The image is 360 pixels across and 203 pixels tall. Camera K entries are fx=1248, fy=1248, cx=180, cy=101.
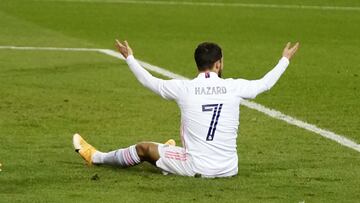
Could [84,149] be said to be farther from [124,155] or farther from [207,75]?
[207,75]

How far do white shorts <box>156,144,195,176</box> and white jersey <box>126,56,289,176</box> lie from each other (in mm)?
54

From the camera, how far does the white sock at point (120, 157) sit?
11.5 meters

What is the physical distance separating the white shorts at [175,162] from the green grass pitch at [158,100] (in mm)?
163

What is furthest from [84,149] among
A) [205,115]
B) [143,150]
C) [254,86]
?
[254,86]

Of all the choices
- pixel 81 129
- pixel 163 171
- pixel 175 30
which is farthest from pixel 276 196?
pixel 175 30

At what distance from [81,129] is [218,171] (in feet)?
10.8

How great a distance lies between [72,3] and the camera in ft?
101

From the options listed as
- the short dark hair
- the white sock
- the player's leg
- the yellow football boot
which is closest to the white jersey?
the short dark hair

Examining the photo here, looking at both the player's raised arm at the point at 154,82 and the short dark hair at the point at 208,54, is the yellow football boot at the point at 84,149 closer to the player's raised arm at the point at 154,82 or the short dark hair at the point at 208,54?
the player's raised arm at the point at 154,82

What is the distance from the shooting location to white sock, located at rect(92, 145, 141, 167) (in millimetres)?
11500

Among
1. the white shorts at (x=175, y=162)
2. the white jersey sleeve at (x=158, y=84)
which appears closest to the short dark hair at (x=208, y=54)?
the white jersey sleeve at (x=158, y=84)

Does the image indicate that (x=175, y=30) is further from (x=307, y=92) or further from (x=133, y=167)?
(x=133, y=167)

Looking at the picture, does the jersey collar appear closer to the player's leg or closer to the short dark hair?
the short dark hair

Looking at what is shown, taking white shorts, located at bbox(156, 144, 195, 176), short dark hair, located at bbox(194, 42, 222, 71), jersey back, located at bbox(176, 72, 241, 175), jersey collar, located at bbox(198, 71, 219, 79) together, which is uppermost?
short dark hair, located at bbox(194, 42, 222, 71)
